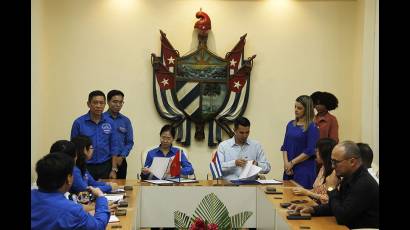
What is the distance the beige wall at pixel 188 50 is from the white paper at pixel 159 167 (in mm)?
1935

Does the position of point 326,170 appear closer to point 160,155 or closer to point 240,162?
point 240,162

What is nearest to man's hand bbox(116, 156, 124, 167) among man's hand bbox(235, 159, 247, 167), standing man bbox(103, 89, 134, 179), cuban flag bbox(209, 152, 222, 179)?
standing man bbox(103, 89, 134, 179)

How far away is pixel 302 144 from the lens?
562cm

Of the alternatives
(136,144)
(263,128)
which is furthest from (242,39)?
(136,144)

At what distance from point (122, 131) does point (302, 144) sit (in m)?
1.96

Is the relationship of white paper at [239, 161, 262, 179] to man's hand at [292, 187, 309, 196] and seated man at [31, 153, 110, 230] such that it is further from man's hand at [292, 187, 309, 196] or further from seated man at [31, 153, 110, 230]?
seated man at [31, 153, 110, 230]

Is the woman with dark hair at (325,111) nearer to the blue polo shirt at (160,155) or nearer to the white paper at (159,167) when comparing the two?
the blue polo shirt at (160,155)

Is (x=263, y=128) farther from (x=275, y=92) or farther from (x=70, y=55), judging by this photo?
(x=70, y=55)

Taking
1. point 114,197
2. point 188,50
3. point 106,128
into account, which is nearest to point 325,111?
point 188,50

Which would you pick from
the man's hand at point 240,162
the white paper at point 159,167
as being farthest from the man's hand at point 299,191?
the white paper at point 159,167

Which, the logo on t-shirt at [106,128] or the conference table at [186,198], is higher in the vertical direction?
the logo on t-shirt at [106,128]

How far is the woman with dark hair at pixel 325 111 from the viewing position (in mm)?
6543
